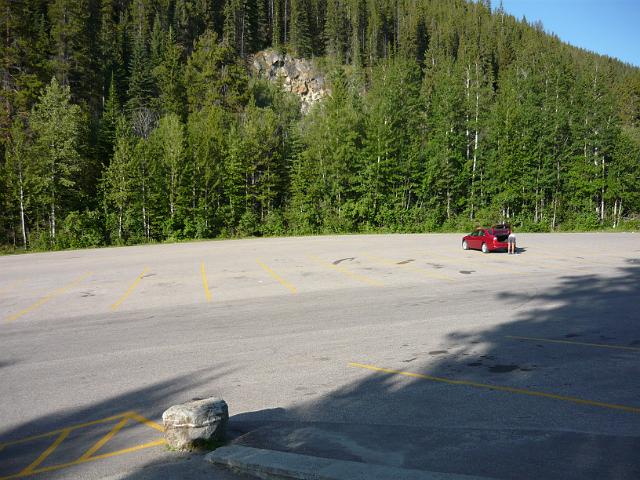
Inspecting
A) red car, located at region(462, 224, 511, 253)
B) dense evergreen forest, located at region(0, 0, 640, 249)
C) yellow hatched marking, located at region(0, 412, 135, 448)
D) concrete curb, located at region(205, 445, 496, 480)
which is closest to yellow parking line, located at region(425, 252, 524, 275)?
red car, located at region(462, 224, 511, 253)

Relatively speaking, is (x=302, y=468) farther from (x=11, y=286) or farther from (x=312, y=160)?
(x=312, y=160)

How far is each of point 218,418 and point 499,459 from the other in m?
2.97

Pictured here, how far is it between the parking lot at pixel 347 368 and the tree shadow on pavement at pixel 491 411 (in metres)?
0.03

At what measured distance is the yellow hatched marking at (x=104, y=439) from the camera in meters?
5.10

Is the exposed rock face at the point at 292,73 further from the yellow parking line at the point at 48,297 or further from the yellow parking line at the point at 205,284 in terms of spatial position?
the yellow parking line at the point at 48,297

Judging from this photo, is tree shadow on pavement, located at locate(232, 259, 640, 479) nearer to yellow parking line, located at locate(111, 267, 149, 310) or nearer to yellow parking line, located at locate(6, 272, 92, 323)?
yellow parking line, located at locate(111, 267, 149, 310)

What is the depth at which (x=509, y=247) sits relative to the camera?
24.2 metres

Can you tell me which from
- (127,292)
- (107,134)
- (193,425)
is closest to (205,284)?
(127,292)

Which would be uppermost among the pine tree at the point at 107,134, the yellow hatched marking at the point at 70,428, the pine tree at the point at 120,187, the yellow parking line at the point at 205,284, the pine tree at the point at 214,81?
the pine tree at the point at 214,81

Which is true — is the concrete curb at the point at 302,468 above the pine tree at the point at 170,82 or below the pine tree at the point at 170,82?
below

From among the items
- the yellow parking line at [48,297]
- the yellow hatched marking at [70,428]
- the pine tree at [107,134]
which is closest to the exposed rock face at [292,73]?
the pine tree at [107,134]

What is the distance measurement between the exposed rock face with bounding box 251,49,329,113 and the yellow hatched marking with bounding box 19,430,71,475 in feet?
271

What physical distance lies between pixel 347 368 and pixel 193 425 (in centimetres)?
350

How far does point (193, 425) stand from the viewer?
4.88m
